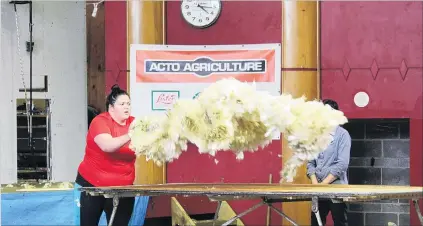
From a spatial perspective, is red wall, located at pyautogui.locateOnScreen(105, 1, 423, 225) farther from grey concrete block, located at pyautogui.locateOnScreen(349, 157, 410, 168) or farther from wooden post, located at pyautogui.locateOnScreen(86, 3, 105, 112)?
wooden post, located at pyautogui.locateOnScreen(86, 3, 105, 112)

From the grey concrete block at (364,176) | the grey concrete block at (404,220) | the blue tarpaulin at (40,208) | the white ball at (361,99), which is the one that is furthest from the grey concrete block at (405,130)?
the blue tarpaulin at (40,208)

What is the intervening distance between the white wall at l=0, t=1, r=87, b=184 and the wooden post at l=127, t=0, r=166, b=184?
3.97 feet

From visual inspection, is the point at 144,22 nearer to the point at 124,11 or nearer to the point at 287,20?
the point at 124,11

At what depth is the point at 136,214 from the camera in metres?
8.12

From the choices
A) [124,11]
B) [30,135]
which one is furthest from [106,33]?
[30,135]

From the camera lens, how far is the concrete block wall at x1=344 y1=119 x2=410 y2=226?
30.6 feet

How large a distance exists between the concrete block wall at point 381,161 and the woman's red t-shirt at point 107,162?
3708 millimetres

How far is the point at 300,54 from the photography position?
893 cm

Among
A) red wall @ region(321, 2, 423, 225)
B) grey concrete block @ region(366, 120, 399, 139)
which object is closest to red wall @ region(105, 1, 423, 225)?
red wall @ region(321, 2, 423, 225)

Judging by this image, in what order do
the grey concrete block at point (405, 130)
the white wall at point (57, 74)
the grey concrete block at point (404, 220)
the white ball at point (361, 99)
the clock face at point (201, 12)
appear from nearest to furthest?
the white ball at point (361, 99), the clock face at point (201, 12), the grey concrete block at point (405, 130), the grey concrete block at point (404, 220), the white wall at point (57, 74)

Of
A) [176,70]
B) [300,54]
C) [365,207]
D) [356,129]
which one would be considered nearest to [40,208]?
[176,70]

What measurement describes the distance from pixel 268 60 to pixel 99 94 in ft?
7.44

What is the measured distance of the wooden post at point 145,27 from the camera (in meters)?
9.13

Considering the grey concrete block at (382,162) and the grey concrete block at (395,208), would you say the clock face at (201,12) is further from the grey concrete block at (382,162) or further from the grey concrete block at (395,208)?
the grey concrete block at (395,208)
